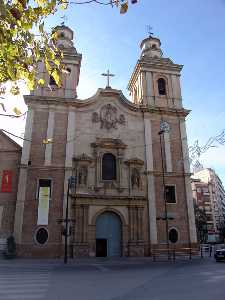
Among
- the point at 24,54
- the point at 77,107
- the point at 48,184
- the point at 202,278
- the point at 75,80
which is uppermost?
the point at 75,80

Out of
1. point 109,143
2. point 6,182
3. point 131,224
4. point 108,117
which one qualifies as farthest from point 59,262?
point 108,117

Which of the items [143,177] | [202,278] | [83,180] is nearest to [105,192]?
[83,180]

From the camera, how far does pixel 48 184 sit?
24.4 m

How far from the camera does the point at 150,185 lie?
2592 cm

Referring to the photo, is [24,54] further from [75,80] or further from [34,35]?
[75,80]

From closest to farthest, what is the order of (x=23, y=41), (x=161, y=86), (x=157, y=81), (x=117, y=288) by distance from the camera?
(x=23, y=41)
(x=117, y=288)
(x=157, y=81)
(x=161, y=86)

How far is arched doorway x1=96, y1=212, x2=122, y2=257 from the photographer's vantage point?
2383 cm

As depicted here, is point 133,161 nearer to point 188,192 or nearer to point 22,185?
point 188,192

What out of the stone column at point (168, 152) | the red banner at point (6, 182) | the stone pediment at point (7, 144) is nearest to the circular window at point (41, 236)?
the red banner at point (6, 182)

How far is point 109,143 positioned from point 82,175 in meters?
3.92

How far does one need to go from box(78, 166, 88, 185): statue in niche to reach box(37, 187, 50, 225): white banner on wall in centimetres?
273

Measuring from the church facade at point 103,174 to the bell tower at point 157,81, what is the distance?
149mm

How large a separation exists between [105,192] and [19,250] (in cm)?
799

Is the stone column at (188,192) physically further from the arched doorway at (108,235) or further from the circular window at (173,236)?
the arched doorway at (108,235)
